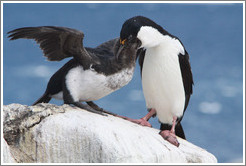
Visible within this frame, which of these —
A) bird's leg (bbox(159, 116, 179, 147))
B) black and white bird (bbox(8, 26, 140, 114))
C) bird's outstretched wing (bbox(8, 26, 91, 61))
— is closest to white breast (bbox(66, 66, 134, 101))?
black and white bird (bbox(8, 26, 140, 114))

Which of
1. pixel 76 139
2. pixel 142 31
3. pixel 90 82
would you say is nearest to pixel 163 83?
pixel 142 31

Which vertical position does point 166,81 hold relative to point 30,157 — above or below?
above

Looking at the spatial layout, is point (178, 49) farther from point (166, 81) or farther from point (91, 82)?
point (91, 82)

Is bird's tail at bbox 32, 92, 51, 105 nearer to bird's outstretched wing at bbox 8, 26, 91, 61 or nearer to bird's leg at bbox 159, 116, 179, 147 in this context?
bird's outstretched wing at bbox 8, 26, 91, 61

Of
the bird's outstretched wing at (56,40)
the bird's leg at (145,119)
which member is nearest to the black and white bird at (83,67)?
the bird's outstretched wing at (56,40)

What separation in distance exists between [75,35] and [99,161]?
138 centimetres

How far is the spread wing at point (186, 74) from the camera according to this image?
4736mm

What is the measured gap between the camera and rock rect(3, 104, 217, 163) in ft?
12.8

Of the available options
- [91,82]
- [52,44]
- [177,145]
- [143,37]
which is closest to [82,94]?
[91,82]

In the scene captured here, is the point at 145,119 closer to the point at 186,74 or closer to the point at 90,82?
the point at 186,74

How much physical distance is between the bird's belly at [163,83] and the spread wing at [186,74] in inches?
4.3

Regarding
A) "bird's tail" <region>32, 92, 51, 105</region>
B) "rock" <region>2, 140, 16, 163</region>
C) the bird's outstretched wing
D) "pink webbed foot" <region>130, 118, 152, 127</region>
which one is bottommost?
"rock" <region>2, 140, 16, 163</region>

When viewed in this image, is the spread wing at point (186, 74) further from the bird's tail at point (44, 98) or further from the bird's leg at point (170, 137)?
the bird's tail at point (44, 98)

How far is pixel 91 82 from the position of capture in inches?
173
